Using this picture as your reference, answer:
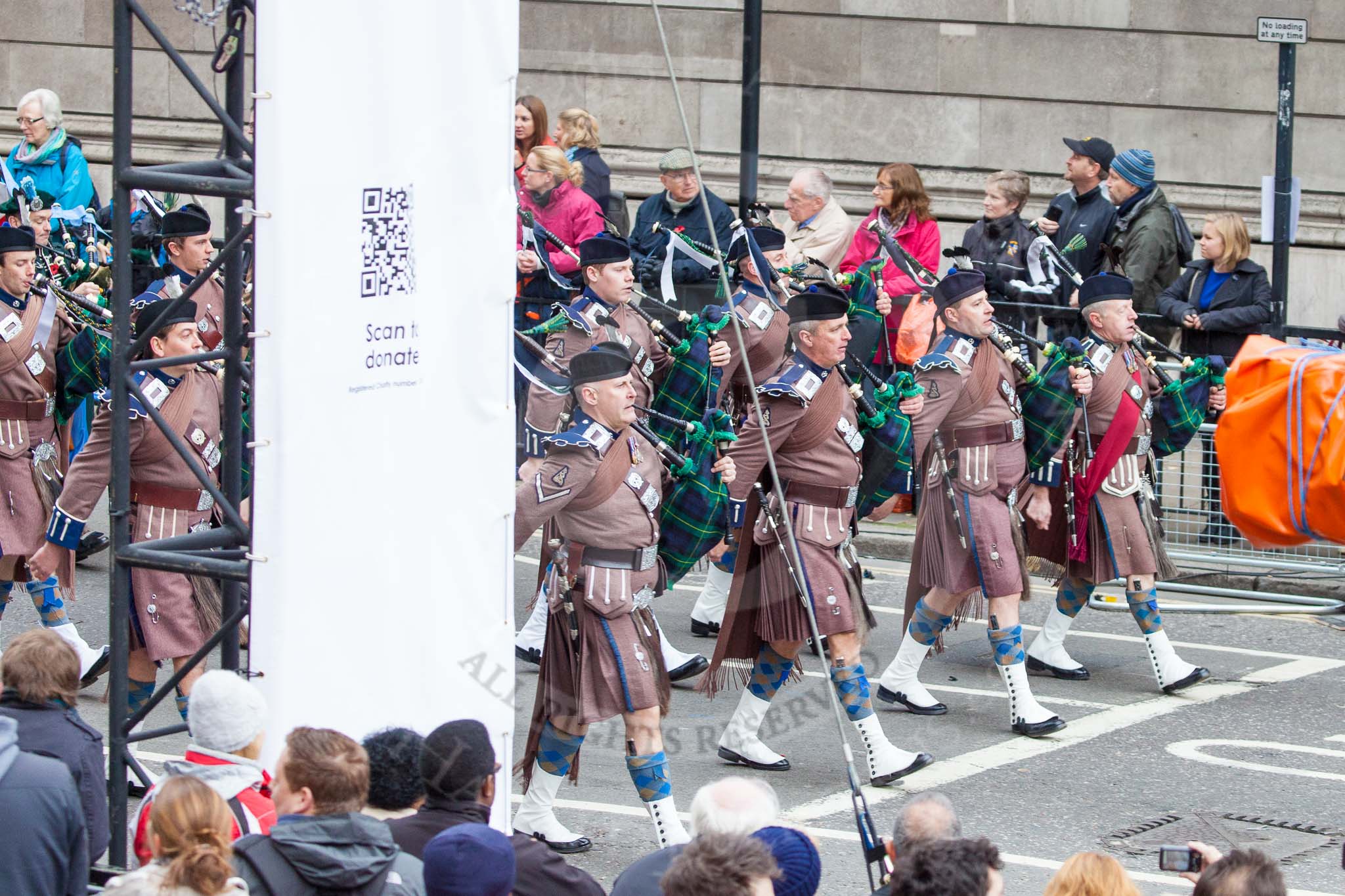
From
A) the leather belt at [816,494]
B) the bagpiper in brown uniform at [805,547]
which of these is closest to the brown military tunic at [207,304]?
the bagpiper in brown uniform at [805,547]

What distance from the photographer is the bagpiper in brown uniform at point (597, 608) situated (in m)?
6.76

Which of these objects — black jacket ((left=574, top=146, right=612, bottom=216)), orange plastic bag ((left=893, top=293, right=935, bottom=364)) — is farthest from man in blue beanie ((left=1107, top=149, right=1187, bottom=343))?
black jacket ((left=574, top=146, right=612, bottom=216))

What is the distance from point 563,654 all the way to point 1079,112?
10.6 m

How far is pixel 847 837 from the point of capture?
279 inches

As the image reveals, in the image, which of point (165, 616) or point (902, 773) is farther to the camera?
point (902, 773)

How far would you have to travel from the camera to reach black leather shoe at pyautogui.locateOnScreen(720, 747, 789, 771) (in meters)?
7.99

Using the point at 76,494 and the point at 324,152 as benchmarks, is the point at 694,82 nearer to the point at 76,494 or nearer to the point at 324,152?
the point at 76,494

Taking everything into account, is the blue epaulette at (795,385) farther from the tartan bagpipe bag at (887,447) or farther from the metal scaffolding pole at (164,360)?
the metal scaffolding pole at (164,360)

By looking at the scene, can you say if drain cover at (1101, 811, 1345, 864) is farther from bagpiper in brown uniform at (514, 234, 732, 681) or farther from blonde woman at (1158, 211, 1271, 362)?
blonde woman at (1158, 211, 1271, 362)

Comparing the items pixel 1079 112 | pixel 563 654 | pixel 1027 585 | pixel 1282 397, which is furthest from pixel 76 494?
pixel 1079 112

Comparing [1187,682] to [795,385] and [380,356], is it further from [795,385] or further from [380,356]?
[380,356]

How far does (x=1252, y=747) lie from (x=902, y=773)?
1689 millimetres

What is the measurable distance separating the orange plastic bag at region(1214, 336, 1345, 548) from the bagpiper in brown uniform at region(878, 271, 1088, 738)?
3.73 metres

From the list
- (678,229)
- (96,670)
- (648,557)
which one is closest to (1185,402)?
(678,229)
